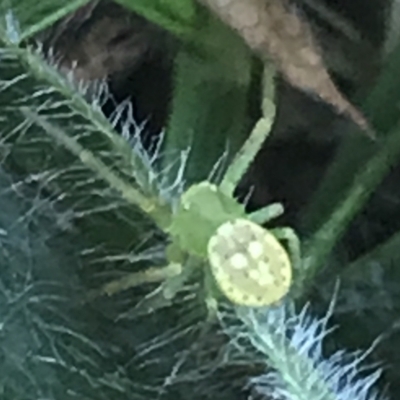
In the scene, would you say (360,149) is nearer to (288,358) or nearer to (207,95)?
(207,95)

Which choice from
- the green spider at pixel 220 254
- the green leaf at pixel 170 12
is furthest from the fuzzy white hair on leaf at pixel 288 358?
the green leaf at pixel 170 12

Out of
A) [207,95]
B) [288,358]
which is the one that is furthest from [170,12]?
[288,358]

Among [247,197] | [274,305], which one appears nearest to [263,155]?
[247,197]

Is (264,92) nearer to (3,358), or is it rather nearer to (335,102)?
(335,102)

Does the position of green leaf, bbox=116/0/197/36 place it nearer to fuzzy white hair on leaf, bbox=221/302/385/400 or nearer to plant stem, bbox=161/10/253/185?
plant stem, bbox=161/10/253/185

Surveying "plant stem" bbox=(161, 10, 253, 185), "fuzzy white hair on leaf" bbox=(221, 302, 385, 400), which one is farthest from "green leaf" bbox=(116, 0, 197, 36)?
"fuzzy white hair on leaf" bbox=(221, 302, 385, 400)

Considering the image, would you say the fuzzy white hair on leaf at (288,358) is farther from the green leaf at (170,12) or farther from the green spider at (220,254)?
the green leaf at (170,12)

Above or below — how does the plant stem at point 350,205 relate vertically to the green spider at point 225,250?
above

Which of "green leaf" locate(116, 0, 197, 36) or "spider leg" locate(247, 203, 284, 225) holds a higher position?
"green leaf" locate(116, 0, 197, 36)
